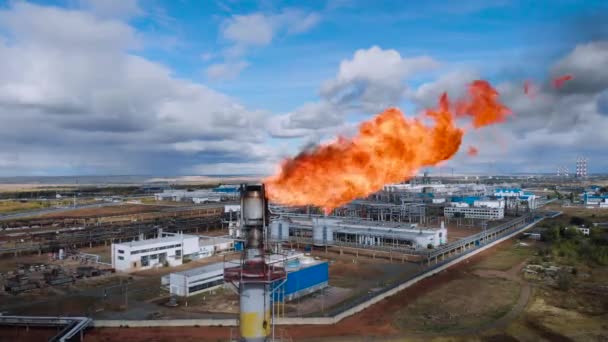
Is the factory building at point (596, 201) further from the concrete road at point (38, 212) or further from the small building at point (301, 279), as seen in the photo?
the concrete road at point (38, 212)

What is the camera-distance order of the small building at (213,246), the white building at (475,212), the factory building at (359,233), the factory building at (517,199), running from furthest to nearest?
the factory building at (517,199) < the white building at (475,212) < the factory building at (359,233) < the small building at (213,246)

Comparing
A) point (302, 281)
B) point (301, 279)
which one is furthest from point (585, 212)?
point (301, 279)

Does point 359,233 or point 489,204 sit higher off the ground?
point 489,204

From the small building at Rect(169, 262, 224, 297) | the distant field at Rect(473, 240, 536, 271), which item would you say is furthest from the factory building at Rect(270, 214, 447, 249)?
the small building at Rect(169, 262, 224, 297)

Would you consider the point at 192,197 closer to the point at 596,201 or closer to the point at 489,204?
the point at 489,204

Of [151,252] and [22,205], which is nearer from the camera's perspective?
[151,252]

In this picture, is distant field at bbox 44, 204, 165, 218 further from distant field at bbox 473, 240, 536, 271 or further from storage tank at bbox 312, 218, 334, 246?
distant field at bbox 473, 240, 536, 271

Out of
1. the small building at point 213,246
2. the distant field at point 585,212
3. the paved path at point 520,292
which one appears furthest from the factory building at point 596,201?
the small building at point 213,246
